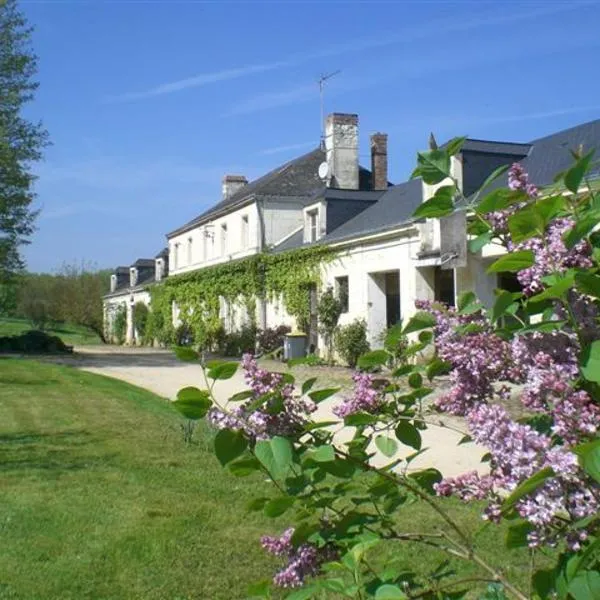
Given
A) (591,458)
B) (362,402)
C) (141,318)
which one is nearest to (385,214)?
(362,402)

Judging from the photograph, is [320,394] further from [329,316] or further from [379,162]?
[379,162]

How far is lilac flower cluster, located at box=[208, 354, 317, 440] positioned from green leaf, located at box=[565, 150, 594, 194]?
79 cm

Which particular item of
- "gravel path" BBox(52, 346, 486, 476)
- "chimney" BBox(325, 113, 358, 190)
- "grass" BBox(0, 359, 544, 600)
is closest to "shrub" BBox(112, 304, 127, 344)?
"gravel path" BBox(52, 346, 486, 476)

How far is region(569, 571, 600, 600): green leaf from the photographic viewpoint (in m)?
1.42

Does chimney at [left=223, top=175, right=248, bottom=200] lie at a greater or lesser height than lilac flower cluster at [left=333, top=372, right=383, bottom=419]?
greater

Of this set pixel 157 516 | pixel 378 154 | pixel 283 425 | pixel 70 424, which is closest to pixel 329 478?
pixel 283 425

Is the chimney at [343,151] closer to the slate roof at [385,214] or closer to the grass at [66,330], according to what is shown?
the slate roof at [385,214]

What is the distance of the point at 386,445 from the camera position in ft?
6.72

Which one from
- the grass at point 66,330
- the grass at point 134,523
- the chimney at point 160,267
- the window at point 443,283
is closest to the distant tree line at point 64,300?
the grass at point 66,330

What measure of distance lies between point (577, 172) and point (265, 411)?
854 millimetres

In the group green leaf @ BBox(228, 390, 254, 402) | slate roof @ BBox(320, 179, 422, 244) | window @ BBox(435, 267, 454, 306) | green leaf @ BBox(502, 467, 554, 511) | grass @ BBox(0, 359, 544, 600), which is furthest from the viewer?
slate roof @ BBox(320, 179, 422, 244)

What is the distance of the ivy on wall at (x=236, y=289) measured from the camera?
2738 centimetres

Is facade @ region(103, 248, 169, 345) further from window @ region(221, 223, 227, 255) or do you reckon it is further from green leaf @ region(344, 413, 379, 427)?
green leaf @ region(344, 413, 379, 427)

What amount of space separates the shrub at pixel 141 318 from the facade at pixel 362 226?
7216 mm
